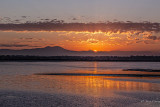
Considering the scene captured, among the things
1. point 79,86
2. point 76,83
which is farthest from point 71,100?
point 76,83

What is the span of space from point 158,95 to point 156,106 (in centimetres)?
362

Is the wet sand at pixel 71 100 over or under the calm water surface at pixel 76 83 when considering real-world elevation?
over

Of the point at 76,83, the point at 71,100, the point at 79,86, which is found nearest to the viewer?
the point at 71,100

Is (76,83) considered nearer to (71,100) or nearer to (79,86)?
(79,86)

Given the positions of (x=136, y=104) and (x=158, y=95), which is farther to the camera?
(x=158, y=95)

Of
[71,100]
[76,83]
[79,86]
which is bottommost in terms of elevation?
[76,83]

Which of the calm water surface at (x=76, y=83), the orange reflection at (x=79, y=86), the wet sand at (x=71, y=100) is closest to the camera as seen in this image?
the wet sand at (x=71, y=100)

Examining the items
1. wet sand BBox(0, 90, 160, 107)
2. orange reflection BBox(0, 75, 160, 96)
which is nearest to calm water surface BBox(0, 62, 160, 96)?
orange reflection BBox(0, 75, 160, 96)

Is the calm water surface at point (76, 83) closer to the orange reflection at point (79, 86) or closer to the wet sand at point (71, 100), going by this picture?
the orange reflection at point (79, 86)

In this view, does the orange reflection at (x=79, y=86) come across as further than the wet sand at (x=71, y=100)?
Yes

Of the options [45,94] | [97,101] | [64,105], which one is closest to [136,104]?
[97,101]

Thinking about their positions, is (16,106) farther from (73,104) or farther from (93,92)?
(93,92)

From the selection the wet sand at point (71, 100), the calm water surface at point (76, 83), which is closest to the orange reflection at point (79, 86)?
the calm water surface at point (76, 83)

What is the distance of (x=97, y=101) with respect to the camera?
560 inches
